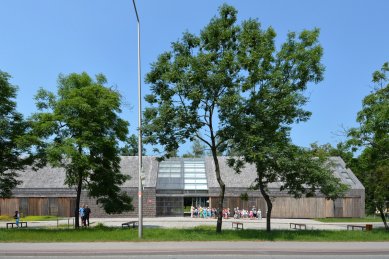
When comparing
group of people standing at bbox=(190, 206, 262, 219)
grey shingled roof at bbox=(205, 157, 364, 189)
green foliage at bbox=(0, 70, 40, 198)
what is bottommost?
group of people standing at bbox=(190, 206, 262, 219)

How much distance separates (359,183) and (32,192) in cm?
3866

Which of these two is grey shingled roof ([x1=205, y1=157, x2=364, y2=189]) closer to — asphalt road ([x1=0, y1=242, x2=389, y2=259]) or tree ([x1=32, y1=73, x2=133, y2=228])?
tree ([x1=32, y1=73, x2=133, y2=228])

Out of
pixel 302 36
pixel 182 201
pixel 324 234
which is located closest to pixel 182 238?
pixel 324 234

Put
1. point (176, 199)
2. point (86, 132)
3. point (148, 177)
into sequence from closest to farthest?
1. point (86, 132)
2. point (176, 199)
3. point (148, 177)

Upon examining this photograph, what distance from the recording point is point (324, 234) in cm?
2391

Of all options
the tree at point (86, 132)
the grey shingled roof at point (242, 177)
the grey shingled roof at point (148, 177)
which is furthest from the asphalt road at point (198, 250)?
the grey shingled roof at point (242, 177)

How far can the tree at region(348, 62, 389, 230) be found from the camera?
26000mm

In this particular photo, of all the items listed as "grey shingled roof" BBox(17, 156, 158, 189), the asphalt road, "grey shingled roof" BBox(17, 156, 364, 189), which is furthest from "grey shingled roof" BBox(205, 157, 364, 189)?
the asphalt road

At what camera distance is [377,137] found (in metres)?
26.7

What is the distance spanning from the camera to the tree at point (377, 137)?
2600cm

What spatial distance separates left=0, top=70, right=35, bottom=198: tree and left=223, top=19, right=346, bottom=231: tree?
12.5m

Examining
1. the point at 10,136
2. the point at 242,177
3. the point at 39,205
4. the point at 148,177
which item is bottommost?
the point at 39,205

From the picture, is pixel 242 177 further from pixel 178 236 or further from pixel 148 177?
pixel 178 236

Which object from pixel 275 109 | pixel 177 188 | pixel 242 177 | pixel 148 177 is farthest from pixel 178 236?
pixel 242 177
